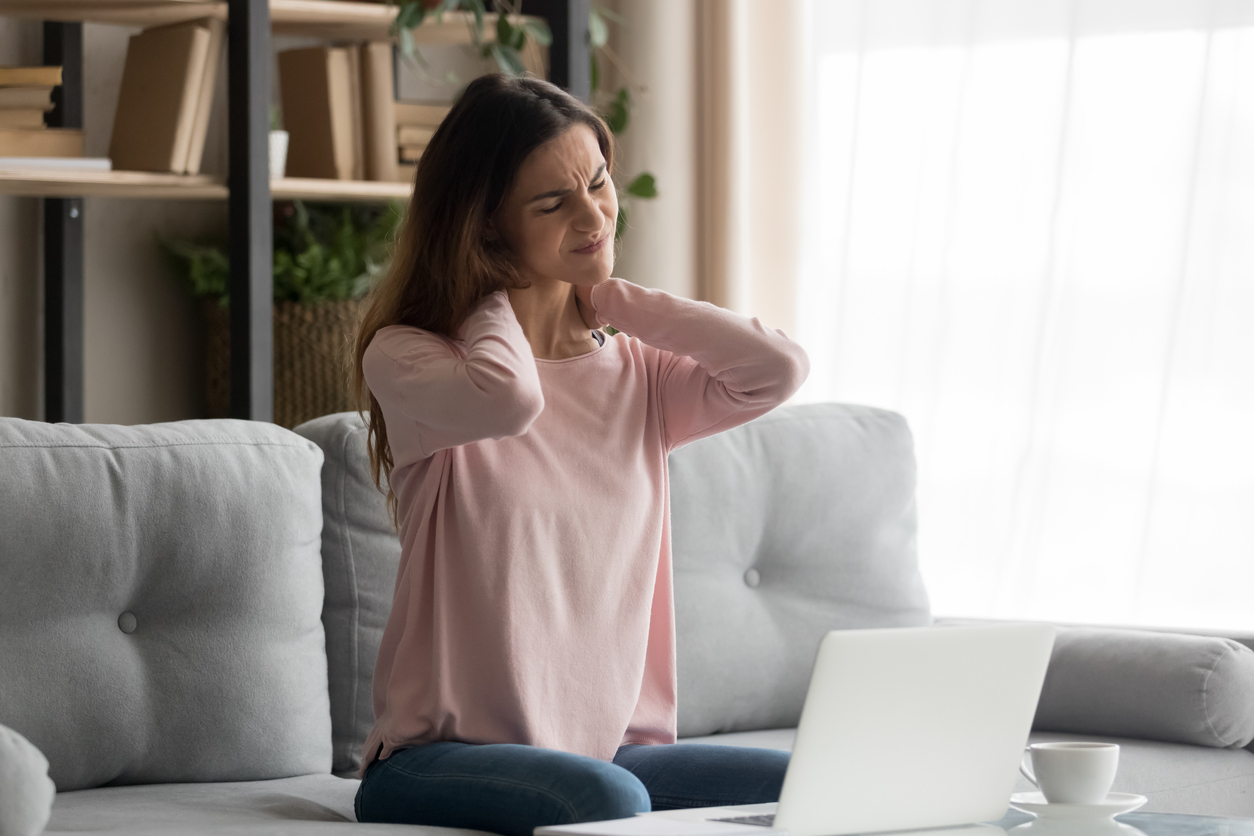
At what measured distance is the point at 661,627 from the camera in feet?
4.90

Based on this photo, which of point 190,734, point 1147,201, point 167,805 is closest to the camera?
point 167,805

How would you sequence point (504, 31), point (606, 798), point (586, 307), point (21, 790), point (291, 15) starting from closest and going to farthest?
point (21, 790) → point (606, 798) → point (586, 307) → point (291, 15) → point (504, 31)

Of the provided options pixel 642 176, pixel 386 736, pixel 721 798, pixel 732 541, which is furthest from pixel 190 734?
pixel 642 176

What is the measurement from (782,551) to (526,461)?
0.76m

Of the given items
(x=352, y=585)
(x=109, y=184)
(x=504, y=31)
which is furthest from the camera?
(x=504, y=31)

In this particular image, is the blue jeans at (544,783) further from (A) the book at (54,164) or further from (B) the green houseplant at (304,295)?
(B) the green houseplant at (304,295)

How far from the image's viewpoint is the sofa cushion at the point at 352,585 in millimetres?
1757

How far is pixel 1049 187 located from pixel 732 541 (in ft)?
3.84

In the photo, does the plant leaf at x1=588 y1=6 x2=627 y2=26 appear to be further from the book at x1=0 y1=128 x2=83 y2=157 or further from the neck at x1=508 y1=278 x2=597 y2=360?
the neck at x1=508 y1=278 x2=597 y2=360

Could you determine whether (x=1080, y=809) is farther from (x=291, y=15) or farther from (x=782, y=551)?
(x=291, y=15)

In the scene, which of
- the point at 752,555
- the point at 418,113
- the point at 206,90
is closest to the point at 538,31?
the point at 418,113

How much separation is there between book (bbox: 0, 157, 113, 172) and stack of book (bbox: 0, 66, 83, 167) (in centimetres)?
2

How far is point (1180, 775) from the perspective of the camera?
177cm

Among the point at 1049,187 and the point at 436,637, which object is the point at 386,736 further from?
the point at 1049,187
